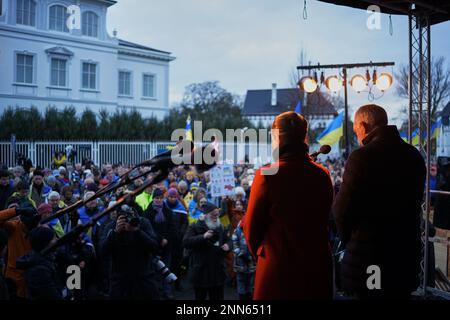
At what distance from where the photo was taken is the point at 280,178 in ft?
8.53

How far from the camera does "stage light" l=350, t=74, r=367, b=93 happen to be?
11063 millimetres

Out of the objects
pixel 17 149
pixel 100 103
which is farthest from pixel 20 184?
pixel 100 103

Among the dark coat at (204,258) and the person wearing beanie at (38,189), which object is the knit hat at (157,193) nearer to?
the dark coat at (204,258)

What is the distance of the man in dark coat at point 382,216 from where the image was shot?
9.36 ft

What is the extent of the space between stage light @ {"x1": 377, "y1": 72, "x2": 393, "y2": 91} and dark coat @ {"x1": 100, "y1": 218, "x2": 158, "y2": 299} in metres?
7.94

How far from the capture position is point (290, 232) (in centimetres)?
256

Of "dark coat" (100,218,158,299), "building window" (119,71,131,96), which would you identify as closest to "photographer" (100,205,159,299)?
"dark coat" (100,218,158,299)

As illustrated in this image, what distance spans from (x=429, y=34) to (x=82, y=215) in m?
5.80

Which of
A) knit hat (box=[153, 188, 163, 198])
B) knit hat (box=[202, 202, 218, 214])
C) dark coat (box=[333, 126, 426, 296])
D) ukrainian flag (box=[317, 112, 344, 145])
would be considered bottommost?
knit hat (box=[202, 202, 218, 214])

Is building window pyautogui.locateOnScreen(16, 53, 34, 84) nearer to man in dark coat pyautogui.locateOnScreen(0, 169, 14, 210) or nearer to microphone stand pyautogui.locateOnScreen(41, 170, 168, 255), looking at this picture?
man in dark coat pyautogui.locateOnScreen(0, 169, 14, 210)

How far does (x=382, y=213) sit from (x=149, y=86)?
37.8 m

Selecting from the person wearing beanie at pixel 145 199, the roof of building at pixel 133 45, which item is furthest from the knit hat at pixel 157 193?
the roof of building at pixel 133 45

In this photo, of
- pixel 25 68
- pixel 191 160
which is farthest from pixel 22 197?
pixel 25 68
